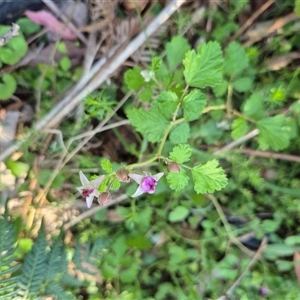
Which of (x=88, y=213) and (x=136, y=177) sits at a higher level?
(x=136, y=177)

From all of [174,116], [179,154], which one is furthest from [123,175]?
[174,116]

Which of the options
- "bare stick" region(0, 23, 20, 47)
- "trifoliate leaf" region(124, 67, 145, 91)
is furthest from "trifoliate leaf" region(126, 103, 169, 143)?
"bare stick" region(0, 23, 20, 47)

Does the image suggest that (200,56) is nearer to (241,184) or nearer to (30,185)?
(241,184)

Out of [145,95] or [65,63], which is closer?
[145,95]

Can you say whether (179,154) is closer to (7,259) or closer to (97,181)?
(97,181)

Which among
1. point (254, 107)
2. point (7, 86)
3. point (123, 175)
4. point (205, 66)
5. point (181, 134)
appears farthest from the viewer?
point (7, 86)

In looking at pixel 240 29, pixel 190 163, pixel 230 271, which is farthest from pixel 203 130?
pixel 230 271

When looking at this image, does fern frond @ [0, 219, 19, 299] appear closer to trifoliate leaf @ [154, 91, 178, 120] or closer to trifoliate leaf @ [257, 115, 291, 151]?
trifoliate leaf @ [154, 91, 178, 120]

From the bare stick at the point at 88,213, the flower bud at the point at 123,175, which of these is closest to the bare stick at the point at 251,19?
the bare stick at the point at 88,213
